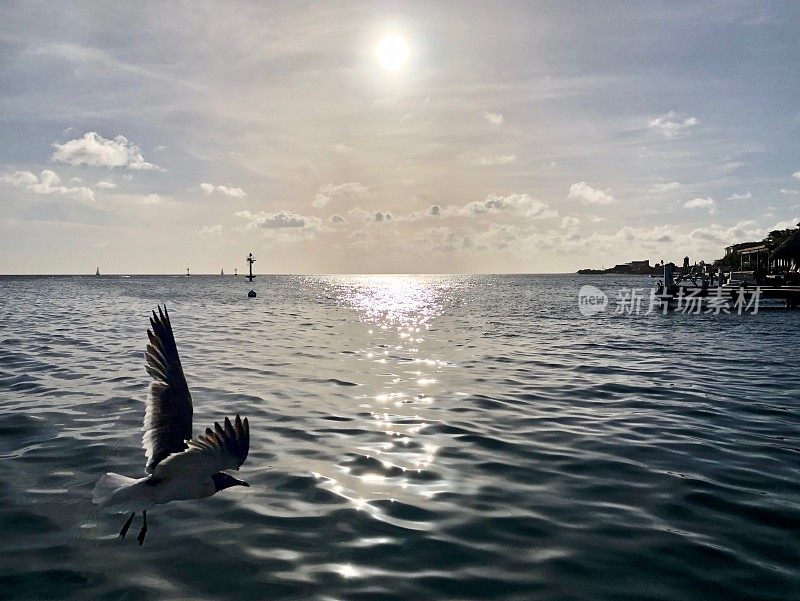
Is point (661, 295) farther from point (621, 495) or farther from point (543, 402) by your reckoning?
point (621, 495)

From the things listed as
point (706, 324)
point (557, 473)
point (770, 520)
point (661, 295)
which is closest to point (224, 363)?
point (557, 473)

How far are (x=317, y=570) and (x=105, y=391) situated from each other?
9754 mm

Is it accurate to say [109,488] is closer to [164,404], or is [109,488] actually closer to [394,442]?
[164,404]

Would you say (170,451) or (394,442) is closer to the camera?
(170,451)

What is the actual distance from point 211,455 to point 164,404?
3.23 ft

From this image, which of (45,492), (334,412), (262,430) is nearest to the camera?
(45,492)

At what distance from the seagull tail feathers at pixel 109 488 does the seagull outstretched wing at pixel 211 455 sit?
1.12ft

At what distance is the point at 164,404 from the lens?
213 inches

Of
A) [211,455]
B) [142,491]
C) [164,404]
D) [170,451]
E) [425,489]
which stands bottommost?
[425,489]

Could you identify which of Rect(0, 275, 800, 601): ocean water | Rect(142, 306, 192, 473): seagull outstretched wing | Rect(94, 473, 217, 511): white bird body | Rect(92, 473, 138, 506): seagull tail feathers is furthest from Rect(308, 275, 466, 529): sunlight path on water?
Rect(92, 473, 138, 506): seagull tail feathers

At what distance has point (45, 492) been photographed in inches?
263

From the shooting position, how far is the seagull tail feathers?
4.86m

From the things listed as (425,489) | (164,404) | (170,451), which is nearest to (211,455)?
(170,451)

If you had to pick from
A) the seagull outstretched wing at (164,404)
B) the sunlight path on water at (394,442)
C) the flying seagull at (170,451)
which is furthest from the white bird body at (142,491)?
the sunlight path on water at (394,442)
